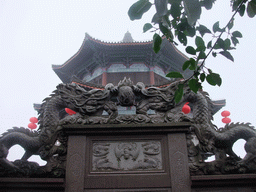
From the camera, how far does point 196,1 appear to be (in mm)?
1879

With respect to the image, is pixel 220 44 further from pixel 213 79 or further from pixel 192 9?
pixel 192 9

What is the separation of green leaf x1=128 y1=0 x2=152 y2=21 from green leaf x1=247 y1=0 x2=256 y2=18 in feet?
3.17

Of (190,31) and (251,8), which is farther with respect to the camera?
(190,31)

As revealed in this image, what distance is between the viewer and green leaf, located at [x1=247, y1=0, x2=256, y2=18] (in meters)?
2.23

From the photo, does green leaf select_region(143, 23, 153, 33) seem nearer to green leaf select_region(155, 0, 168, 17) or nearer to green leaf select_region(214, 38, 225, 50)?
green leaf select_region(155, 0, 168, 17)

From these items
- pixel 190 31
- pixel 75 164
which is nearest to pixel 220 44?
pixel 190 31

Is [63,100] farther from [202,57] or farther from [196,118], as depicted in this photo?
[202,57]

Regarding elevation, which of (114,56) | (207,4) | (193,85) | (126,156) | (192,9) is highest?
(114,56)

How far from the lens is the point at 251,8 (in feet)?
7.56

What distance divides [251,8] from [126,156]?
9.14 ft

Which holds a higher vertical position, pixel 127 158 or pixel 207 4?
pixel 207 4

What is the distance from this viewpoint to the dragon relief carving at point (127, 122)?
13.0ft

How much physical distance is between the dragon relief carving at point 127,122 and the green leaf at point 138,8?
236 centimetres

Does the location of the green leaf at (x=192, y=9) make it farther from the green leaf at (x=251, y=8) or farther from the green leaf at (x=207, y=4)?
the green leaf at (x=251, y=8)
